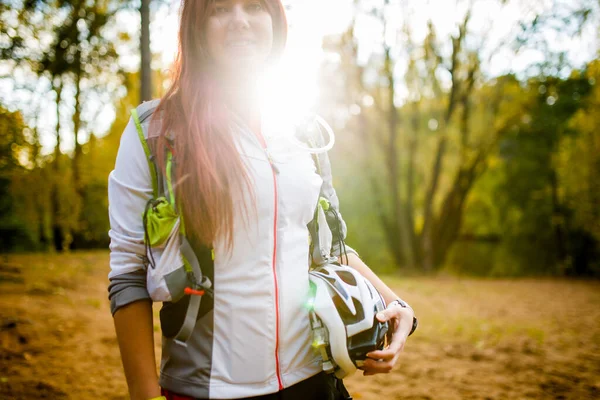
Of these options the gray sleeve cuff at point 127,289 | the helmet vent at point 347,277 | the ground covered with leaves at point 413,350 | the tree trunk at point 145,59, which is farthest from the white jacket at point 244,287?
the tree trunk at point 145,59

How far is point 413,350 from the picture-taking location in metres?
6.10

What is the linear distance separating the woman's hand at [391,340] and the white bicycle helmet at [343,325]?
23mm

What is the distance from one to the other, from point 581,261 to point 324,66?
1310cm

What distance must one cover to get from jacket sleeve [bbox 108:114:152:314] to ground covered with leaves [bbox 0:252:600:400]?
10.3ft

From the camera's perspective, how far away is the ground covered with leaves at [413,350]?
4.31 metres

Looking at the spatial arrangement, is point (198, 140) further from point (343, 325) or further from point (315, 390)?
point (315, 390)

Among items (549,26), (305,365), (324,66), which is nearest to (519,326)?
(305,365)

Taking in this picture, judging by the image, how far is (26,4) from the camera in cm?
565

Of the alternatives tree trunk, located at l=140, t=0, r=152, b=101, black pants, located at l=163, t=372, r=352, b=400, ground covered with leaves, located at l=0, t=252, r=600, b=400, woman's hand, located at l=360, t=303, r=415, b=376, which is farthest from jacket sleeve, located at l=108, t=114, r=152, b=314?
tree trunk, located at l=140, t=0, r=152, b=101

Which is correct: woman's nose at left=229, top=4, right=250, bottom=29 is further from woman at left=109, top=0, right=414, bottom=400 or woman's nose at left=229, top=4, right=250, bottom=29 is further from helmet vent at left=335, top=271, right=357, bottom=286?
helmet vent at left=335, top=271, right=357, bottom=286

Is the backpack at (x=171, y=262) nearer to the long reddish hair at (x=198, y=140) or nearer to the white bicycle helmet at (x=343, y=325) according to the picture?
the long reddish hair at (x=198, y=140)

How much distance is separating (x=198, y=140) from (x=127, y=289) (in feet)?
1.52

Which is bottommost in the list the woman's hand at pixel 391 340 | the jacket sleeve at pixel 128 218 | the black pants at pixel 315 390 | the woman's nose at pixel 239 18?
the black pants at pixel 315 390

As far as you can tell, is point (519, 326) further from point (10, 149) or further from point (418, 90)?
point (418, 90)
